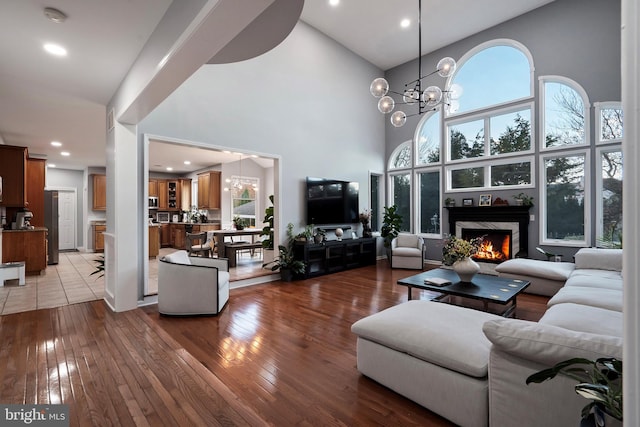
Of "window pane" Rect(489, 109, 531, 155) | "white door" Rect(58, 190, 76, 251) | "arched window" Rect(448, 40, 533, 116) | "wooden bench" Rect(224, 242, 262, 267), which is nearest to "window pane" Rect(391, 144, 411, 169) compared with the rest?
"arched window" Rect(448, 40, 533, 116)

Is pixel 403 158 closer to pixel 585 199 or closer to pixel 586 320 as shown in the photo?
pixel 585 199

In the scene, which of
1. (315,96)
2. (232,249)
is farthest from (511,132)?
(232,249)

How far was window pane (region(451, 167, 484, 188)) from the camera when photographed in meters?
6.45

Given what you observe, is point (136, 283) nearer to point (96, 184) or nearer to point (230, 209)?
point (230, 209)

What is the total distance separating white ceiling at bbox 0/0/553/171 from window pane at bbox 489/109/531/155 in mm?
2019

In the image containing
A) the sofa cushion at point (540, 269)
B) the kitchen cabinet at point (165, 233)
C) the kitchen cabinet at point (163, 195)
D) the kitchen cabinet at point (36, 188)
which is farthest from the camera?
the kitchen cabinet at point (163, 195)

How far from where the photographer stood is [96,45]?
2.78 metres

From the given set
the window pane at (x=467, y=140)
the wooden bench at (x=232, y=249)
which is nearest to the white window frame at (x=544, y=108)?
the window pane at (x=467, y=140)

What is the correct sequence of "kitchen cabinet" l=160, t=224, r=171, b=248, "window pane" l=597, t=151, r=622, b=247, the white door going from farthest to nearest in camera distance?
"kitchen cabinet" l=160, t=224, r=171, b=248
the white door
"window pane" l=597, t=151, r=622, b=247

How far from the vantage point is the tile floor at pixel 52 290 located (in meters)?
4.04

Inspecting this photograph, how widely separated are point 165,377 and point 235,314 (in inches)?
55.5

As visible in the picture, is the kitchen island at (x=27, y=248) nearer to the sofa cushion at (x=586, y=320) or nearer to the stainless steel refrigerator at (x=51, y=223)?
the stainless steel refrigerator at (x=51, y=223)

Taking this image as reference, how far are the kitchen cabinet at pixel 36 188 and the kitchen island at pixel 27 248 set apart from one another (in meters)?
1.45

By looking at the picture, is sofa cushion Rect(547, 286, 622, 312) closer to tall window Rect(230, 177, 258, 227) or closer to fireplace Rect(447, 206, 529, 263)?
fireplace Rect(447, 206, 529, 263)
